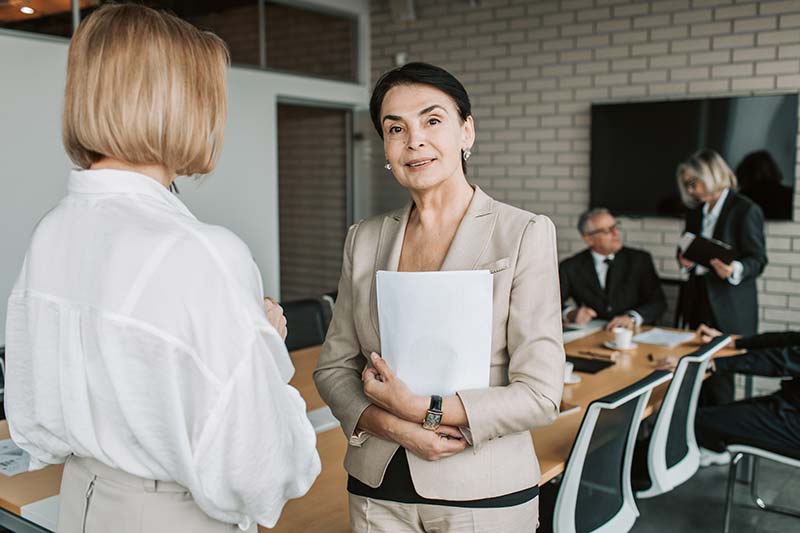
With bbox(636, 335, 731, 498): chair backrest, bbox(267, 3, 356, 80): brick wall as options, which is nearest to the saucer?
bbox(636, 335, 731, 498): chair backrest

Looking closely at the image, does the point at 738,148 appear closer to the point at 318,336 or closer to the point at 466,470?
the point at 318,336

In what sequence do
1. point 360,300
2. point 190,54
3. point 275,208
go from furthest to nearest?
point 275,208, point 360,300, point 190,54

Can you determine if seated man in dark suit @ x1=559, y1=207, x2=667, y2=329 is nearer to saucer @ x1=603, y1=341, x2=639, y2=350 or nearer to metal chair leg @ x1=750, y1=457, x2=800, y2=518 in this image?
saucer @ x1=603, y1=341, x2=639, y2=350

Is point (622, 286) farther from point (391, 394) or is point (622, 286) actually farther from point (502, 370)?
point (391, 394)

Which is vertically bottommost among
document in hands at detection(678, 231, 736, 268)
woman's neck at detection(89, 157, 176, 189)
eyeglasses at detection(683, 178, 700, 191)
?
document in hands at detection(678, 231, 736, 268)

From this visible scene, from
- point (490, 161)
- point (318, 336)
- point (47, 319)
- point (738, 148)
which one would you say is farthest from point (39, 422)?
point (490, 161)

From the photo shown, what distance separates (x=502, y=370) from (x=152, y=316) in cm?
67

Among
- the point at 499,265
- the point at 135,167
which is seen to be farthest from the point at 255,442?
the point at 499,265

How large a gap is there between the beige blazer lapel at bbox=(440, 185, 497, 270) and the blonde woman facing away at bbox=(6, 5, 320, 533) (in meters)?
0.43

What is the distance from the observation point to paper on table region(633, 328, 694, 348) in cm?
381

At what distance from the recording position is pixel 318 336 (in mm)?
4105

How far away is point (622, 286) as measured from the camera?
181 inches

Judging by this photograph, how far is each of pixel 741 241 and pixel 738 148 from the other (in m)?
0.94

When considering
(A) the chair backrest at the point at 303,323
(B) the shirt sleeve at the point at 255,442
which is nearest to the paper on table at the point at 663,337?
(A) the chair backrest at the point at 303,323
